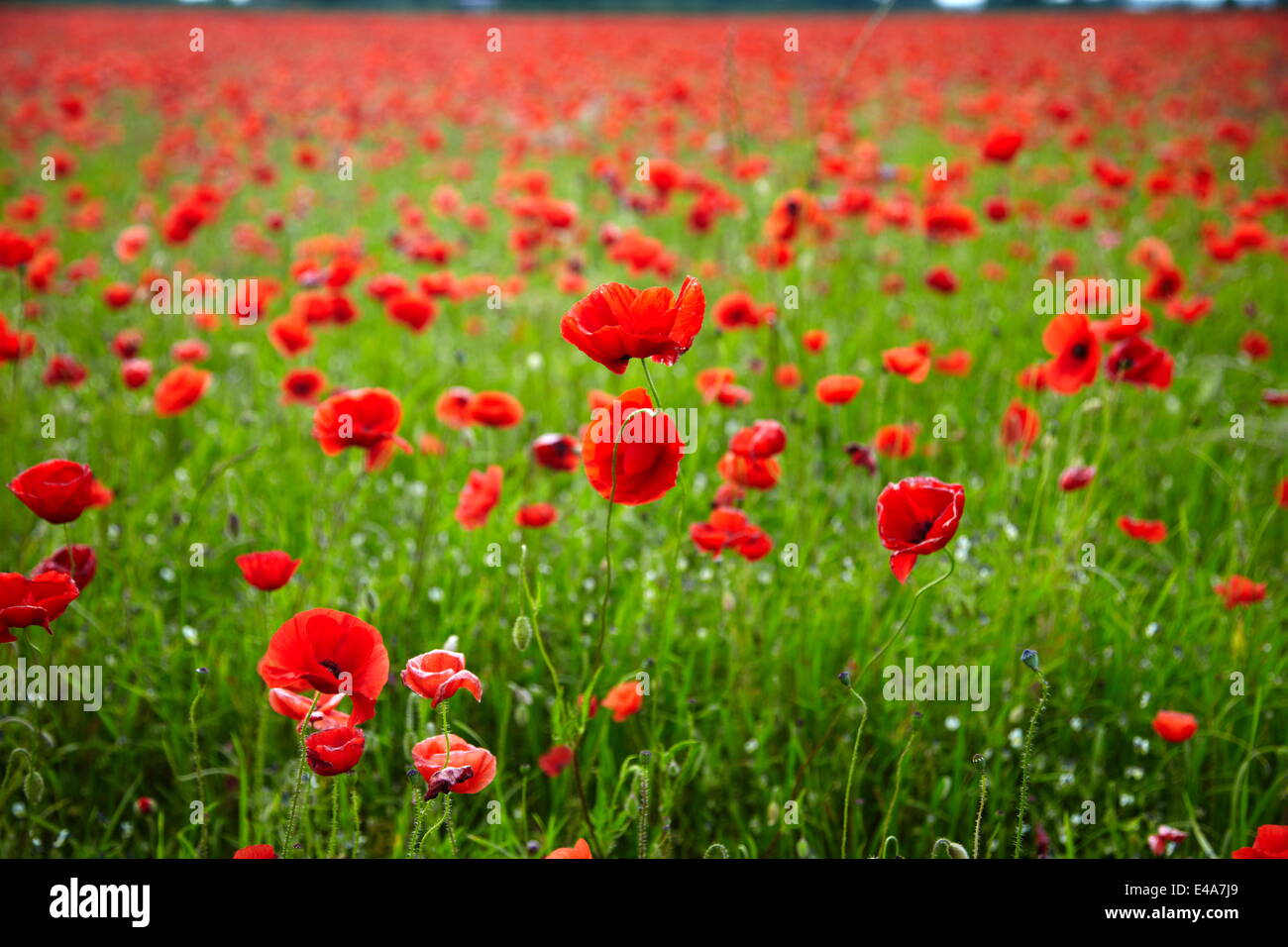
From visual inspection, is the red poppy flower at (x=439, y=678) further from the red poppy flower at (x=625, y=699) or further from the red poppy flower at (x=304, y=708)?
the red poppy flower at (x=625, y=699)

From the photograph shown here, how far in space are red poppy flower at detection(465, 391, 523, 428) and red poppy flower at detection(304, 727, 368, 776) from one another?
1.10 metres

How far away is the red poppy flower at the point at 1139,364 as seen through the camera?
2051 millimetres

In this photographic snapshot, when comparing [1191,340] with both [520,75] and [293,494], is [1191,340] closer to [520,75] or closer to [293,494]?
[293,494]

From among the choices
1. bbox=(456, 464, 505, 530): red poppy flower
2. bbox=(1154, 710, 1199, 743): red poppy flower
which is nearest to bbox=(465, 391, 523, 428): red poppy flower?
bbox=(456, 464, 505, 530): red poppy flower

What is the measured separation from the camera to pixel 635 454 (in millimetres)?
1338

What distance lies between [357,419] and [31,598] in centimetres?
65

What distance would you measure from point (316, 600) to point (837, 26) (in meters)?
17.0

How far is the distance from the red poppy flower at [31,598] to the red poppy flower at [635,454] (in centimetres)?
79

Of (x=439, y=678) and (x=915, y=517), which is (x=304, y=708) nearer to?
(x=439, y=678)

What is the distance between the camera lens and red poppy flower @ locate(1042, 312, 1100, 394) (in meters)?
2.02

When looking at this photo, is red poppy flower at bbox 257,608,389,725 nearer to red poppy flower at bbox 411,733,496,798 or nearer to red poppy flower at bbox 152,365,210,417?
red poppy flower at bbox 411,733,496,798

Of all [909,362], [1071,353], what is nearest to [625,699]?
[909,362]
